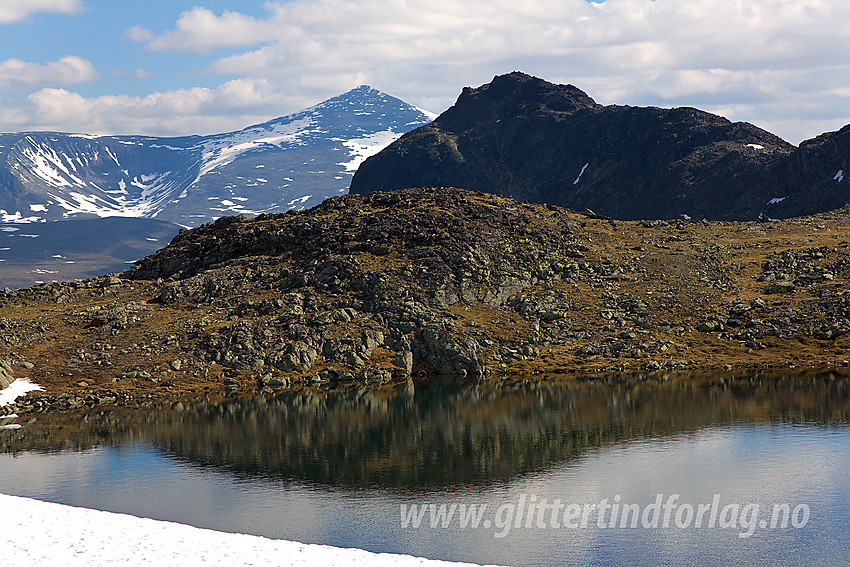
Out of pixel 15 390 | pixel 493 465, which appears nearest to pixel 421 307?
pixel 15 390

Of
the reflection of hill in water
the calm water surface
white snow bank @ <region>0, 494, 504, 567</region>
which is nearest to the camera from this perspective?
white snow bank @ <region>0, 494, 504, 567</region>

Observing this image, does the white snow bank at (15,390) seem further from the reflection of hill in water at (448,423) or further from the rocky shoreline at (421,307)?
the reflection of hill in water at (448,423)

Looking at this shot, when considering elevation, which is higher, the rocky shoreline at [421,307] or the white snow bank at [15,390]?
the rocky shoreline at [421,307]

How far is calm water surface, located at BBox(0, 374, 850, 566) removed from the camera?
42562 mm

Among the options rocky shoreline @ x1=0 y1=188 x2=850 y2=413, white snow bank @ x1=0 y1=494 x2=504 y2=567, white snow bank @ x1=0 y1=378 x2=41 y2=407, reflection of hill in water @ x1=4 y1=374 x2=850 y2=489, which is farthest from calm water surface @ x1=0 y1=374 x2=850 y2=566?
white snow bank @ x1=0 y1=378 x2=41 y2=407

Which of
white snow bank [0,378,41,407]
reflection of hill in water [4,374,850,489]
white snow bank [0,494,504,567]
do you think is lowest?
reflection of hill in water [4,374,850,489]

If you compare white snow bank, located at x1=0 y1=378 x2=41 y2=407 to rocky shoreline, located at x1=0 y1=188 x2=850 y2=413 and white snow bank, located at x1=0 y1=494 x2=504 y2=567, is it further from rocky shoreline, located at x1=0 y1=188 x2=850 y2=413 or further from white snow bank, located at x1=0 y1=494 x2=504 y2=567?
white snow bank, located at x1=0 y1=494 x2=504 y2=567

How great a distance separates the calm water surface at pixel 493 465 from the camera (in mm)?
42562

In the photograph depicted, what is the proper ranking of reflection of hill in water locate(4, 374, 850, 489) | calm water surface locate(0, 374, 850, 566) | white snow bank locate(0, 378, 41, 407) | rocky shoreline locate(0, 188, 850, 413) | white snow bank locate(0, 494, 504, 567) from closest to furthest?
white snow bank locate(0, 494, 504, 567)
calm water surface locate(0, 374, 850, 566)
reflection of hill in water locate(4, 374, 850, 489)
white snow bank locate(0, 378, 41, 407)
rocky shoreline locate(0, 188, 850, 413)

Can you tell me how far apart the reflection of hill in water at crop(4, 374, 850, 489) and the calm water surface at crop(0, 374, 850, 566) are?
311 mm

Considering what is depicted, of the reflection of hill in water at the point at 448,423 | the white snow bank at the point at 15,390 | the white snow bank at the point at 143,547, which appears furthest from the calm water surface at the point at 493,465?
the white snow bank at the point at 15,390

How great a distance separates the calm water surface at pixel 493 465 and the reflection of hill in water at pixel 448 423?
31cm

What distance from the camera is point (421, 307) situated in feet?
382

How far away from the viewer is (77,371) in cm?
10075
